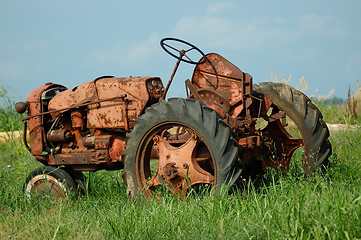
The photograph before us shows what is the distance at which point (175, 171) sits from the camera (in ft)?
14.1

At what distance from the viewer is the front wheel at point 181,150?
13.1 feet

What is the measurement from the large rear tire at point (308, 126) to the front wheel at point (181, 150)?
116 centimetres

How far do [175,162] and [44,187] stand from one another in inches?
75.2

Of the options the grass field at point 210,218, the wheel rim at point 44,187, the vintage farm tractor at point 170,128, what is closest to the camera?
the grass field at point 210,218

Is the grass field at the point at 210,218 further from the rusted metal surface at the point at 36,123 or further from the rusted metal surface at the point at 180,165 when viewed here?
the rusted metal surface at the point at 36,123

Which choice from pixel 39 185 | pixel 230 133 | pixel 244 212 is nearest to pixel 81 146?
pixel 39 185

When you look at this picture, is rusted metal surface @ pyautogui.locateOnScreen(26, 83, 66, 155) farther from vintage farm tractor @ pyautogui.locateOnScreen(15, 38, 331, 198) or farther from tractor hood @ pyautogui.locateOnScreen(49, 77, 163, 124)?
tractor hood @ pyautogui.locateOnScreen(49, 77, 163, 124)

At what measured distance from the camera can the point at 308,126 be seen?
488 centimetres

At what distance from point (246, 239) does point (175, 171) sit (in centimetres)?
142

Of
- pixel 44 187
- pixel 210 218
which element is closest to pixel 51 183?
pixel 44 187

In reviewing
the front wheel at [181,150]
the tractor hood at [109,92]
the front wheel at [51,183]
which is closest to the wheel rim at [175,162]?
the front wheel at [181,150]

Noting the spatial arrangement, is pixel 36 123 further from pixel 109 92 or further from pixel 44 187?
pixel 109 92

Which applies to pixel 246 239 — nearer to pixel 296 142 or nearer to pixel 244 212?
pixel 244 212

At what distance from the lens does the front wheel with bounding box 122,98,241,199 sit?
3984mm
